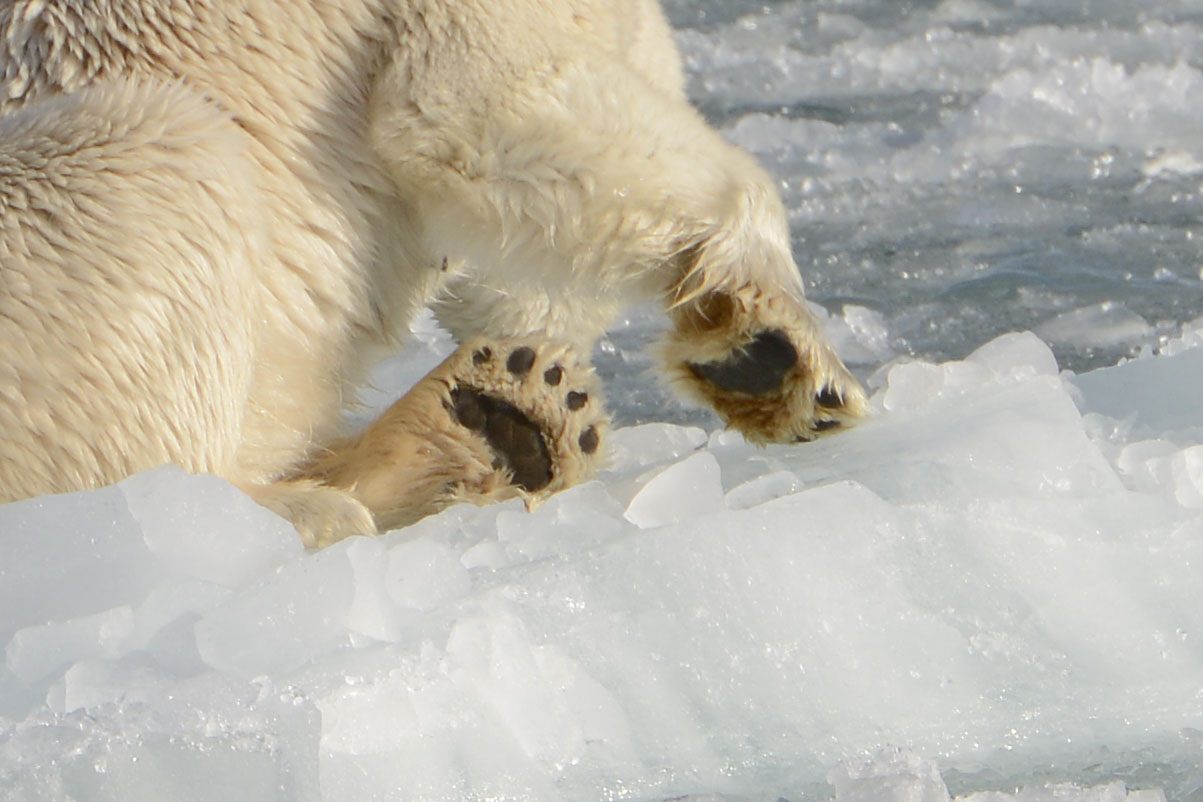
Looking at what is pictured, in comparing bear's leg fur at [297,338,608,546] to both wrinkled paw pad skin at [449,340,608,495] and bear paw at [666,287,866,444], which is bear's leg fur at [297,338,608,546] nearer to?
wrinkled paw pad skin at [449,340,608,495]

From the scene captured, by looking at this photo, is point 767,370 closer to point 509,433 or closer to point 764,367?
point 764,367

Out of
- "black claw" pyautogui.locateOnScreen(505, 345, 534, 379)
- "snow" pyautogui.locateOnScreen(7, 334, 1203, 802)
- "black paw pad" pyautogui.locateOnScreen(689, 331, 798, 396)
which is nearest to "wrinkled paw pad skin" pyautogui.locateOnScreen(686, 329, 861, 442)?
"black paw pad" pyautogui.locateOnScreen(689, 331, 798, 396)

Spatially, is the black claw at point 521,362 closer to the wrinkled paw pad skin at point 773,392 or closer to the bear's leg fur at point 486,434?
the bear's leg fur at point 486,434

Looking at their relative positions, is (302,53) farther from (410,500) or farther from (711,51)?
(711,51)

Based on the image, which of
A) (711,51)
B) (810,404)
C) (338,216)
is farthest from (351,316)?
(711,51)

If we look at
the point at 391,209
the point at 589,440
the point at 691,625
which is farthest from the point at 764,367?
the point at 391,209

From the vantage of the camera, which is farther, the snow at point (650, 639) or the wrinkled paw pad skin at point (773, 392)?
the wrinkled paw pad skin at point (773, 392)

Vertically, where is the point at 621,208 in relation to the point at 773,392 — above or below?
above

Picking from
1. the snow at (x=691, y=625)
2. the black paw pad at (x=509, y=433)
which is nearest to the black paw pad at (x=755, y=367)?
the snow at (x=691, y=625)
